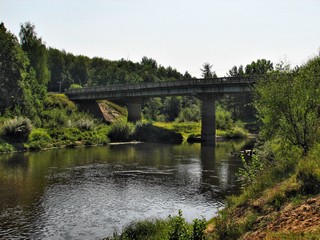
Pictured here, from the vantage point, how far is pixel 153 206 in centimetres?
2606

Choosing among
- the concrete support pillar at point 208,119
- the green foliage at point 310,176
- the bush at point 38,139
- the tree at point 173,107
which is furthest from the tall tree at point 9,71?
the green foliage at point 310,176

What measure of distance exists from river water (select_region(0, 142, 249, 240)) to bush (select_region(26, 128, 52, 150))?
9.77m

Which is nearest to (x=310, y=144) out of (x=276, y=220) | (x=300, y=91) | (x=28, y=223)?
(x=300, y=91)

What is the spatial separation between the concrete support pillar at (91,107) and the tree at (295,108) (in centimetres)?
7581

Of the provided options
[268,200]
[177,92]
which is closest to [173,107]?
[177,92]

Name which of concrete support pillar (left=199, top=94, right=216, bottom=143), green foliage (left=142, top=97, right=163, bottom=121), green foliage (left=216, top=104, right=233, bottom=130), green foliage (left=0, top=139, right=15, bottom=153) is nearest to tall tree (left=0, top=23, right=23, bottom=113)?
green foliage (left=0, top=139, right=15, bottom=153)

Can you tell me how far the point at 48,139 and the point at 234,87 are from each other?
1405 inches

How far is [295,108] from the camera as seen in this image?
2386cm

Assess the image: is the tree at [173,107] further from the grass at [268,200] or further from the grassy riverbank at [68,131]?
the grass at [268,200]

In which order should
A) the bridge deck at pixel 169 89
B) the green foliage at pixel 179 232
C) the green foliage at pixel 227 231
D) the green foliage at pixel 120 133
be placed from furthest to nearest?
1. the green foliage at pixel 120 133
2. the bridge deck at pixel 169 89
3. the green foliage at pixel 227 231
4. the green foliage at pixel 179 232

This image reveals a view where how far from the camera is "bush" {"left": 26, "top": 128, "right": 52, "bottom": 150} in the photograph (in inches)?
2408

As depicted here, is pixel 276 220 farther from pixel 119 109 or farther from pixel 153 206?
pixel 119 109

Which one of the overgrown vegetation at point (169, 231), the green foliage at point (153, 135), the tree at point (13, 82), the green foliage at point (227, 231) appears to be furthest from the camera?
the green foliage at point (153, 135)

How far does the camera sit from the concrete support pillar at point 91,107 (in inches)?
3939
